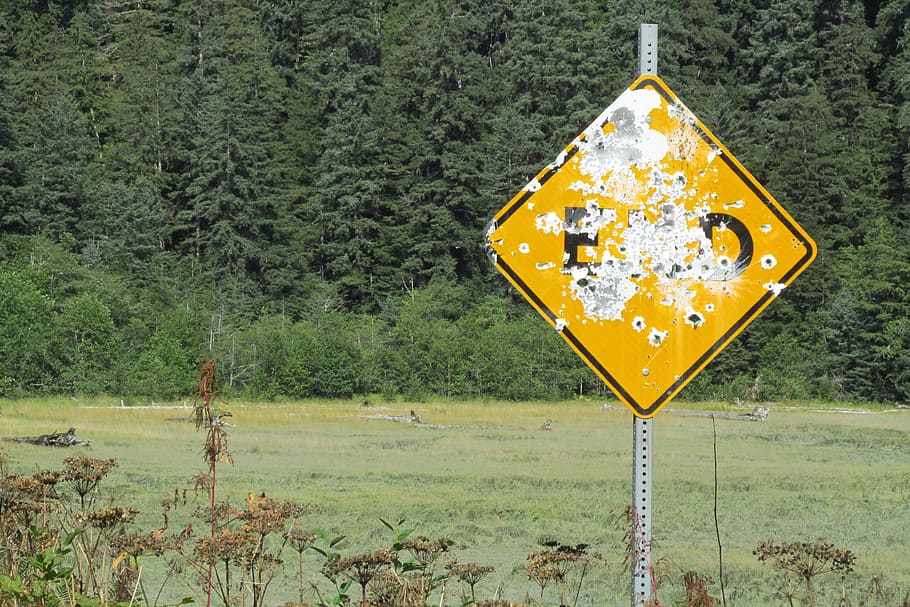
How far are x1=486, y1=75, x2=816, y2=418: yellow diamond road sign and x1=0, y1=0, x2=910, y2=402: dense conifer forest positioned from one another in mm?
22707

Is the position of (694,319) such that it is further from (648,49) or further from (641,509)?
(648,49)

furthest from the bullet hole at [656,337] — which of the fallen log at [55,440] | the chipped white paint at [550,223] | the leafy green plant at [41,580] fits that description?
the fallen log at [55,440]

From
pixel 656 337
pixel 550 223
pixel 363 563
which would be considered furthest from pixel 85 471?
pixel 656 337

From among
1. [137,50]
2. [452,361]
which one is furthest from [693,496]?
→ [137,50]

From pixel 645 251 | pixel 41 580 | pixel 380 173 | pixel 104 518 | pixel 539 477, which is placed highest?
pixel 380 173

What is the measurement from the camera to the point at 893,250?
94.4ft

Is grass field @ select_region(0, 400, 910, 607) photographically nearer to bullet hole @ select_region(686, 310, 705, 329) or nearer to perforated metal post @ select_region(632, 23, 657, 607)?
perforated metal post @ select_region(632, 23, 657, 607)

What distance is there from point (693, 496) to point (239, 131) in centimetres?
2618

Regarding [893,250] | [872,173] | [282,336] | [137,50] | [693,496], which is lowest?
[693,496]

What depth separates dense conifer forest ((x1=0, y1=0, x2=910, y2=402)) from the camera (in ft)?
88.7

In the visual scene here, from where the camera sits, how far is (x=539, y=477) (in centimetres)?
1415

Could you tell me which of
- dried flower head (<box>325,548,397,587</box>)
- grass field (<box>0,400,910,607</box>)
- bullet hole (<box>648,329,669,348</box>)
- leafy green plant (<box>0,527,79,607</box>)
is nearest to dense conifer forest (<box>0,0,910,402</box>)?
grass field (<box>0,400,910,607</box>)

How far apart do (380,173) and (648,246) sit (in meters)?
34.7

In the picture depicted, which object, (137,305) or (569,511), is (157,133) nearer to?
(137,305)
